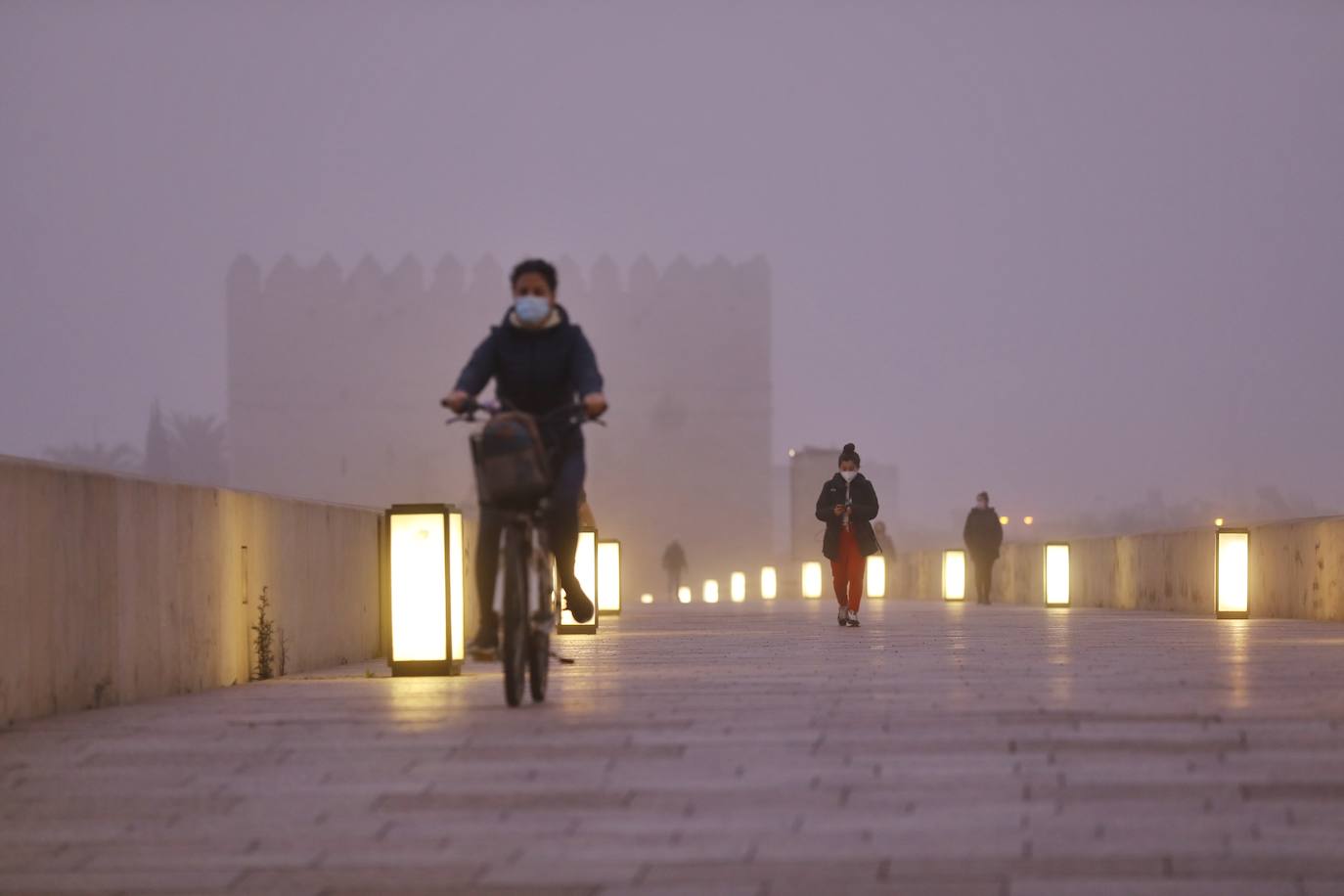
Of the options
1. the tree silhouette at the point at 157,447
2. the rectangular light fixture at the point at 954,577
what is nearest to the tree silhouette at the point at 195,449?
the tree silhouette at the point at 157,447

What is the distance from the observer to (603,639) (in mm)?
13672

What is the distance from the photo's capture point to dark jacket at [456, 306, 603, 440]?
25.3 ft

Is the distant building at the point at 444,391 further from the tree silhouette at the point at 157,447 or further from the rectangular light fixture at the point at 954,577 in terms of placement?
the rectangular light fixture at the point at 954,577

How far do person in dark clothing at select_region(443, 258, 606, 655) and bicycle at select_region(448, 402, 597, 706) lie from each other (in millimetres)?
49

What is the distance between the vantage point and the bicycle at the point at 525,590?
7.24 metres

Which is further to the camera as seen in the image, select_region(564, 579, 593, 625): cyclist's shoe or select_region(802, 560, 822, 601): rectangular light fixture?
select_region(802, 560, 822, 601): rectangular light fixture

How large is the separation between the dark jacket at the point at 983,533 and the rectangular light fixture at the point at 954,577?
2764 millimetres

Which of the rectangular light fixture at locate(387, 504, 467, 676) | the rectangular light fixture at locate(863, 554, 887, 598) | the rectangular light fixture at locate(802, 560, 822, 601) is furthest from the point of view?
the rectangular light fixture at locate(802, 560, 822, 601)

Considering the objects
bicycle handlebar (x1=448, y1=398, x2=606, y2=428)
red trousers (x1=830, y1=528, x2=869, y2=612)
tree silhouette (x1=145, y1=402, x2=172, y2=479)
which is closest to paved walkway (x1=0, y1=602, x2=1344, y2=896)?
bicycle handlebar (x1=448, y1=398, x2=606, y2=428)

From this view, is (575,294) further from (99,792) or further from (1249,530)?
(99,792)

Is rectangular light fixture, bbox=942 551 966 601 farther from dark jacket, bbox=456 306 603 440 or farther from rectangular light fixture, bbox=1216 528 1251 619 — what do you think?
dark jacket, bbox=456 306 603 440

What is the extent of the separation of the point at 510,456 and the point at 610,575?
14.1 meters

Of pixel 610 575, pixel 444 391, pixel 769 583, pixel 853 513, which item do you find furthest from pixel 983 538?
pixel 444 391

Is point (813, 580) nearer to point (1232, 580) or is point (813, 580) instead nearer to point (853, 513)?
point (1232, 580)
